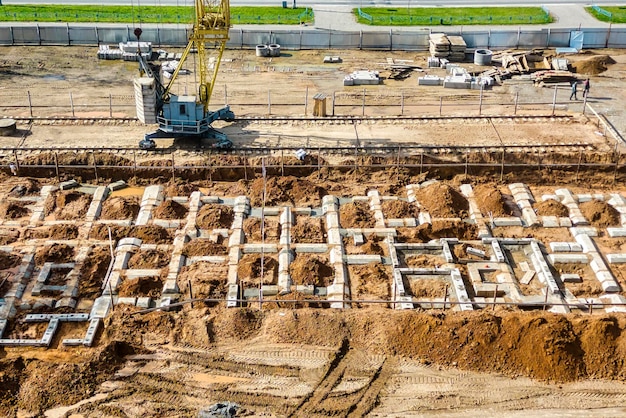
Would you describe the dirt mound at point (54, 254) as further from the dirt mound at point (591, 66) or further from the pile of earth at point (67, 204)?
the dirt mound at point (591, 66)

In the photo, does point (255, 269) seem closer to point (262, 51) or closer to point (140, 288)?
point (140, 288)

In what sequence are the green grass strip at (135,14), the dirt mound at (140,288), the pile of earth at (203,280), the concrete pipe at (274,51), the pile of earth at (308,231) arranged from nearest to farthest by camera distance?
1. the dirt mound at (140,288)
2. the pile of earth at (203,280)
3. the pile of earth at (308,231)
4. the concrete pipe at (274,51)
5. the green grass strip at (135,14)

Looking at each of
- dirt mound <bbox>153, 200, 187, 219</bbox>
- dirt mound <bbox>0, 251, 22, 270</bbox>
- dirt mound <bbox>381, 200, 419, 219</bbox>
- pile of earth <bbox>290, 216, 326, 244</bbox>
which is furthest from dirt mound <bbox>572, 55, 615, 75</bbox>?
dirt mound <bbox>0, 251, 22, 270</bbox>

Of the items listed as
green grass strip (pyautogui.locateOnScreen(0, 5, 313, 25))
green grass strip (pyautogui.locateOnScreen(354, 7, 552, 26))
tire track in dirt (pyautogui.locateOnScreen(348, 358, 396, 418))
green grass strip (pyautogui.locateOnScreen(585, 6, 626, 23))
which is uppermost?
green grass strip (pyautogui.locateOnScreen(585, 6, 626, 23))

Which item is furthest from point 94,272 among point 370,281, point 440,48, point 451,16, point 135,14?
point 451,16

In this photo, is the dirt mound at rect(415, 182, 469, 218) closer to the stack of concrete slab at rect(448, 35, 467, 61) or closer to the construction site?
the construction site

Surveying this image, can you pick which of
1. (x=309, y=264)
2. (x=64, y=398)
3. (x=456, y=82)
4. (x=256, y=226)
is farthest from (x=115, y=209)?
(x=456, y=82)

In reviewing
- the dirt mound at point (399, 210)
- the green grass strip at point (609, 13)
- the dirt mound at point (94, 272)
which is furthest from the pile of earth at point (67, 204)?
the green grass strip at point (609, 13)
